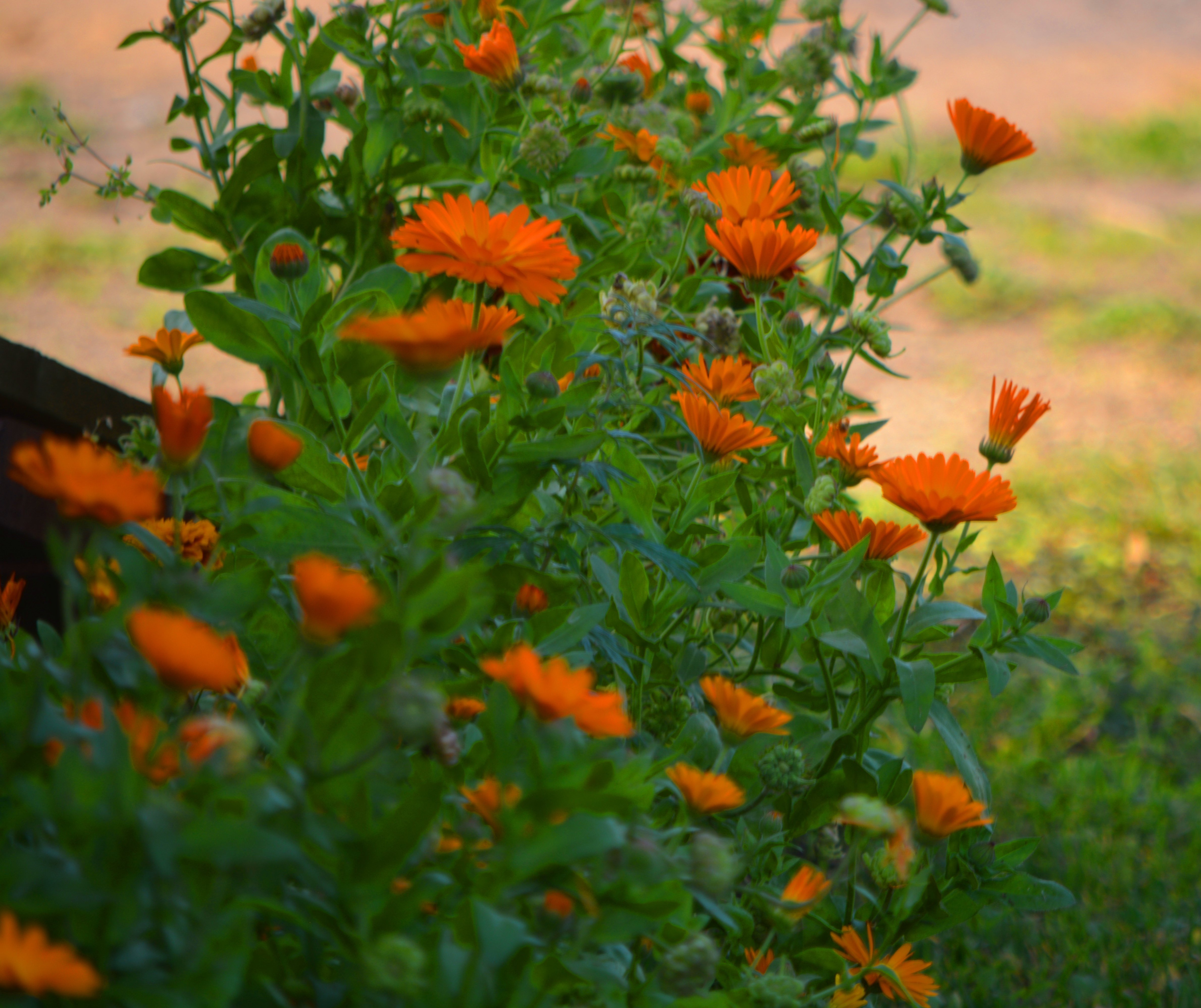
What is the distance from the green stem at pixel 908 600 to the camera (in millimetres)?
752

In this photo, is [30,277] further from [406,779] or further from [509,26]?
[406,779]

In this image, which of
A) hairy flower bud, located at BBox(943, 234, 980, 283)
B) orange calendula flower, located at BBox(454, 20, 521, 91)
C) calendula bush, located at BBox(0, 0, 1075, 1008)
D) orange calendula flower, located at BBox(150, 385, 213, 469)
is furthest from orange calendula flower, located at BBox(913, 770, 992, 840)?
orange calendula flower, located at BBox(454, 20, 521, 91)

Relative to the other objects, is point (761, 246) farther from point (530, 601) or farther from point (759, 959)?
point (759, 959)

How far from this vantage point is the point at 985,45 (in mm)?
6742

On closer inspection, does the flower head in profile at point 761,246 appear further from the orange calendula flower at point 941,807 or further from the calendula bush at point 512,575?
the orange calendula flower at point 941,807

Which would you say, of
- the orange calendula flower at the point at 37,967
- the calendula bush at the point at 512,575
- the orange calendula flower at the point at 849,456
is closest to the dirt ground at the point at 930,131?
the calendula bush at the point at 512,575

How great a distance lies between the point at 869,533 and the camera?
2.70ft

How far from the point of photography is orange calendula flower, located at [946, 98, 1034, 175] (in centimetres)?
95

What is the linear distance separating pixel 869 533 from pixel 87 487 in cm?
56

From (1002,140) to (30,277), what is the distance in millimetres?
3583

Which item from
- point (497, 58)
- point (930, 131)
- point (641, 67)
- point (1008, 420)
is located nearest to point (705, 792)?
point (1008, 420)

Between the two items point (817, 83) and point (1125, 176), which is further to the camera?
point (1125, 176)

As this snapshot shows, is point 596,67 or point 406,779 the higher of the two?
point 596,67

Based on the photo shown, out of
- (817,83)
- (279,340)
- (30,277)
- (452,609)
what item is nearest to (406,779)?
(452,609)
